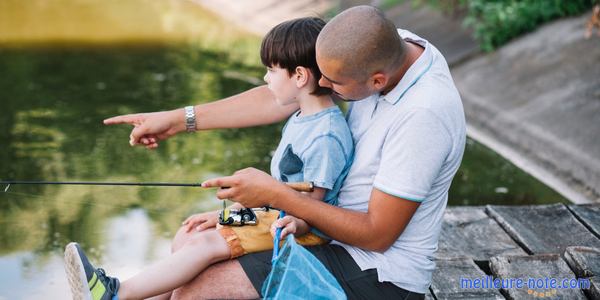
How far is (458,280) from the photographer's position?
3184 mm

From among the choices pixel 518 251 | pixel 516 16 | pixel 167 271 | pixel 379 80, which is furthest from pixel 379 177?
pixel 516 16

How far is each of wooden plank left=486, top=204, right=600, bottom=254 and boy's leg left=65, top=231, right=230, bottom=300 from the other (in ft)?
4.92

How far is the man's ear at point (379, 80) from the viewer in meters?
2.47

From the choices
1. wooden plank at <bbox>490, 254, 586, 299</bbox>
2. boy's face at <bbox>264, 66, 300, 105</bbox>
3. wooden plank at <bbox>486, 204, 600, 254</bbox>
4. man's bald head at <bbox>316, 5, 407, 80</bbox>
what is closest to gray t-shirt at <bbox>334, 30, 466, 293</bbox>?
man's bald head at <bbox>316, 5, 407, 80</bbox>

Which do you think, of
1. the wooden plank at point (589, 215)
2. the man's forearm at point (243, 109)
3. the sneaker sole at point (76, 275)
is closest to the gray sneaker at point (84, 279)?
the sneaker sole at point (76, 275)

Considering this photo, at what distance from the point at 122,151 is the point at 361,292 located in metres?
3.21

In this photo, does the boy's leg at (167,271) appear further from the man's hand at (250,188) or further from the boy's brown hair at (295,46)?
the boy's brown hair at (295,46)

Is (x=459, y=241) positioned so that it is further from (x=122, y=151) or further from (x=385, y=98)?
(x=122, y=151)

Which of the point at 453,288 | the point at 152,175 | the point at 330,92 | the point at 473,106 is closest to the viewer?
A: the point at 330,92

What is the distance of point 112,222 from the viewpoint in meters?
4.30

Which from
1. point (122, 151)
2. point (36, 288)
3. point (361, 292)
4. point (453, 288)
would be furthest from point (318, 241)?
point (122, 151)

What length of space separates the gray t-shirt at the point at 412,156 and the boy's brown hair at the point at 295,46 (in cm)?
22

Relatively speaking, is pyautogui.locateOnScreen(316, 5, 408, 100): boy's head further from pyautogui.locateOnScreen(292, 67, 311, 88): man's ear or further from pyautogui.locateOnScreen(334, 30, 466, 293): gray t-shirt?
pyautogui.locateOnScreen(292, 67, 311, 88): man's ear

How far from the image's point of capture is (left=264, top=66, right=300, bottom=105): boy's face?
2.85m
